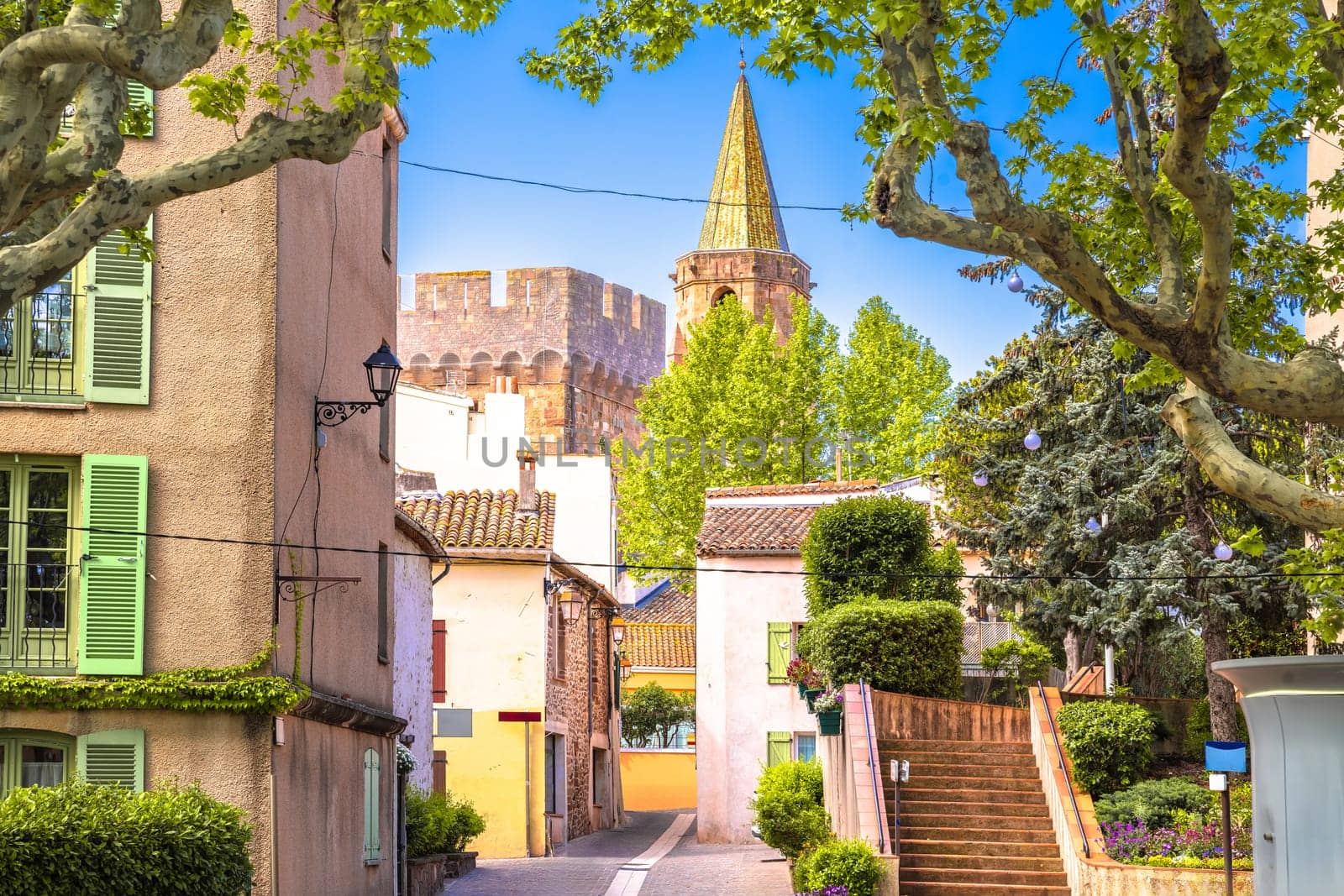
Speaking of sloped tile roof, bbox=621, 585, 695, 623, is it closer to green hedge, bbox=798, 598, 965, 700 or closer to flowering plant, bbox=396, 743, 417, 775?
green hedge, bbox=798, 598, 965, 700

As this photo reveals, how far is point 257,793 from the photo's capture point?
1506 centimetres

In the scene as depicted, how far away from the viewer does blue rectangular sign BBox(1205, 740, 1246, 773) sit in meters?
16.3

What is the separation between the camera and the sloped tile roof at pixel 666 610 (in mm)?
53344

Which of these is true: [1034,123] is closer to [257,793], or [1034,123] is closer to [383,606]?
[257,793]

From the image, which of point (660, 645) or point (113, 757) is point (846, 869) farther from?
point (660, 645)

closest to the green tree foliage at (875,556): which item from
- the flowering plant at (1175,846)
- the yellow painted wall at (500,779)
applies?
the yellow painted wall at (500,779)

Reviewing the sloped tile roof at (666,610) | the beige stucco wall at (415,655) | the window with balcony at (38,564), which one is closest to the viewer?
the window with balcony at (38,564)

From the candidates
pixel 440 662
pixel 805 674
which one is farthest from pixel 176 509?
pixel 440 662

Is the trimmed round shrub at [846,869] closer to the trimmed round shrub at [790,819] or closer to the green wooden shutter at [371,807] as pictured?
the trimmed round shrub at [790,819]

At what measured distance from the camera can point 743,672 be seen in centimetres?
3541

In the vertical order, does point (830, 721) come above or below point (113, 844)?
above

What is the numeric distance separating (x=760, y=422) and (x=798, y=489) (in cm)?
1225

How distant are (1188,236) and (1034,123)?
1.88m

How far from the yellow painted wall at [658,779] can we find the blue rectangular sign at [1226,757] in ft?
115
